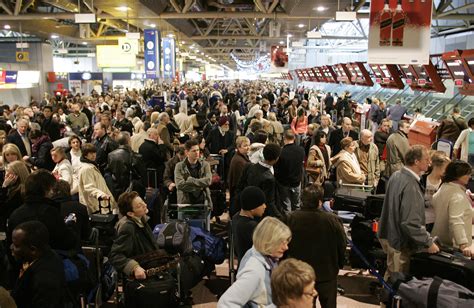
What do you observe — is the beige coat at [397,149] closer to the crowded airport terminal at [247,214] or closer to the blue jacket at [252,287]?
the crowded airport terminal at [247,214]

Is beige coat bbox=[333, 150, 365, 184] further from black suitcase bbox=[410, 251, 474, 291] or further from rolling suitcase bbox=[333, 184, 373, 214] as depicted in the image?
black suitcase bbox=[410, 251, 474, 291]

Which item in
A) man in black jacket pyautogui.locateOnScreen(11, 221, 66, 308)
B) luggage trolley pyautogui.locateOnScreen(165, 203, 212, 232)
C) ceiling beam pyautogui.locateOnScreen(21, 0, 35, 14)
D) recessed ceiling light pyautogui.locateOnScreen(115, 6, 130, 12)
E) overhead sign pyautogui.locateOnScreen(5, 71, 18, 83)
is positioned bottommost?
luggage trolley pyautogui.locateOnScreen(165, 203, 212, 232)

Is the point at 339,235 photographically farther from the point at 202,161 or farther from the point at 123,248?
the point at 202,161

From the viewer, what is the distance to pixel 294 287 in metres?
2.59

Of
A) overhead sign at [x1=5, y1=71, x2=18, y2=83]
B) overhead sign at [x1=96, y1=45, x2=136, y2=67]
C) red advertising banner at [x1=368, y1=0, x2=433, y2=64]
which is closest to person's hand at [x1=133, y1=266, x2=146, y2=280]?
red advertising banner at [x1=368, y1=0, x2=433, y2=64]

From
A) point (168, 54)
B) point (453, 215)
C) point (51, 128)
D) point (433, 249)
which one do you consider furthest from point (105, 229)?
point (168, 54)

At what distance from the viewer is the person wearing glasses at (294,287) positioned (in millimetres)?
2584

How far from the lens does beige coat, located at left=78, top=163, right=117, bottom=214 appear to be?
5852 mm

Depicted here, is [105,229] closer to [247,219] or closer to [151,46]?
[247,219]

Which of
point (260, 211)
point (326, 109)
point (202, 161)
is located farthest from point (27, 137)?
point (326, 109)

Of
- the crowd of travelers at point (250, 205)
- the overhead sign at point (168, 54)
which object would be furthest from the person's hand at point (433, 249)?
the overhead sign at point (168, 54)

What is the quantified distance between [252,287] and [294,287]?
Answer: 1.66ft

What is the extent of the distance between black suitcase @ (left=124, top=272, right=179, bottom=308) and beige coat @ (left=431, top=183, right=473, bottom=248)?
8.94 feet

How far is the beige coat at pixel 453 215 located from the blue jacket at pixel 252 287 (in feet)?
7.45
